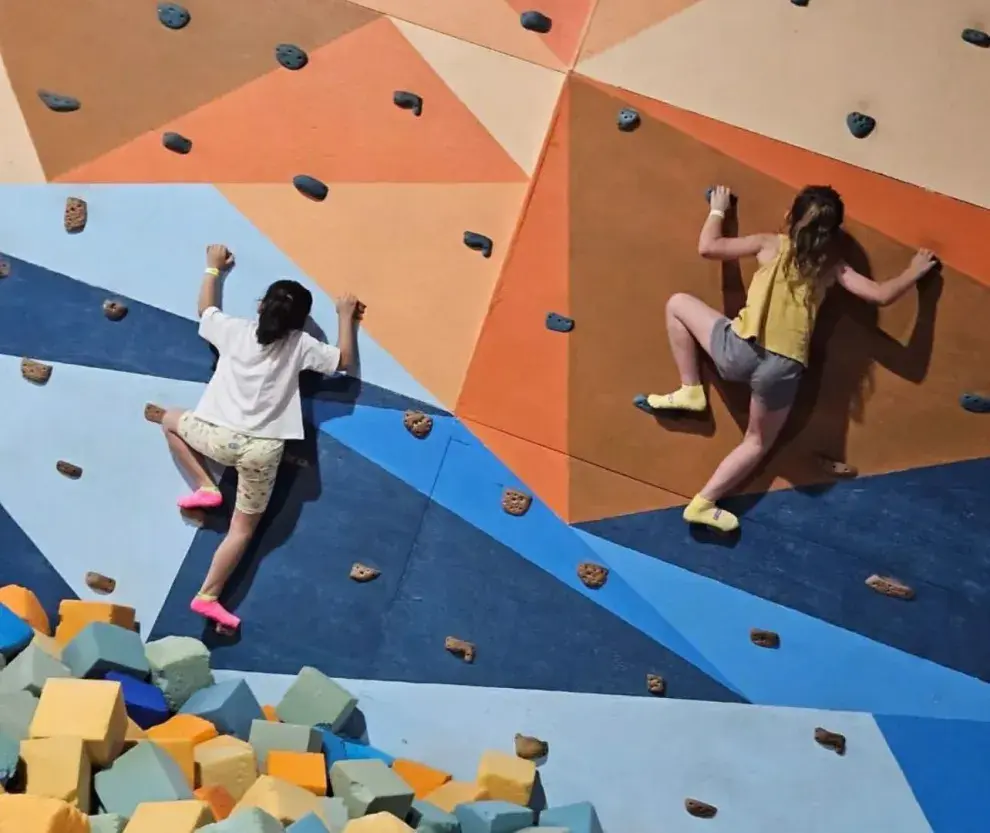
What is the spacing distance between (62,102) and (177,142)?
25cm

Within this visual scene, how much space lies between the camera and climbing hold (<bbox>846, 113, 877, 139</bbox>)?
6.11 feet

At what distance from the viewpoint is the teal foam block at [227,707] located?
191cm

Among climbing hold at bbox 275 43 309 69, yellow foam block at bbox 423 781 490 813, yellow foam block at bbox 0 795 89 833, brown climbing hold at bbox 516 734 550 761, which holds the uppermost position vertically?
climbing hold at bbox 275 43 309 69

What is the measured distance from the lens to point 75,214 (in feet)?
6.75

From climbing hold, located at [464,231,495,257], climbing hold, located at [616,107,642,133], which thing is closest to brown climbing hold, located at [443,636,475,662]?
climbing hold, located at [464,231,495,257]

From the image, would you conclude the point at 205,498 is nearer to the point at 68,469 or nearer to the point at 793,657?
the point at 68,469

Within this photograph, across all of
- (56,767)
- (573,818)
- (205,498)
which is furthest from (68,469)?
(573,818)

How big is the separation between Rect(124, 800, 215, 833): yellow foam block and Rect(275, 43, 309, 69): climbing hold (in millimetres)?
1357

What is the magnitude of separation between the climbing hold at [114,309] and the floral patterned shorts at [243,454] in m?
0.25

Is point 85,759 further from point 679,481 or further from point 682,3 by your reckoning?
point 682,3

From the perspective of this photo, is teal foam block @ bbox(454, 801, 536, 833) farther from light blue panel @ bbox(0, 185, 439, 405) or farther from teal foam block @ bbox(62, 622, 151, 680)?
light blue panel @ bbox(0, 185, 439, 405)

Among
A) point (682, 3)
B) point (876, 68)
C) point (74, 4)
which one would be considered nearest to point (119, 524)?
point (74, 4)

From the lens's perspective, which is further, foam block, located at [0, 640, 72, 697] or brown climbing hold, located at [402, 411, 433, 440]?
brown climbing hold, located at [402, 411, 433, 440]

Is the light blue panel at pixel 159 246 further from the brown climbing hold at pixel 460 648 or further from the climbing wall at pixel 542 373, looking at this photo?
the brown climbing hold at pixel 460 648
